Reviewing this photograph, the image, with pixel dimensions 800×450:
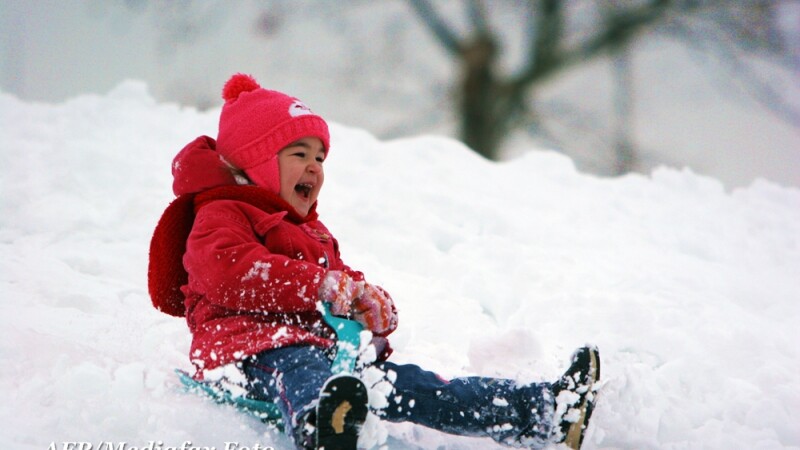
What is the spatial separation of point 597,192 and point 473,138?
4.74m

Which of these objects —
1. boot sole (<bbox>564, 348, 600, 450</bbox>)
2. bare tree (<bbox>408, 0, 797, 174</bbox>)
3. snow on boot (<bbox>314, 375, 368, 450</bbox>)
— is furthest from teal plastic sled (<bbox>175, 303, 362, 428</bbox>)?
bare tree (<bbox>408, 0, 797, 174</bbox>)

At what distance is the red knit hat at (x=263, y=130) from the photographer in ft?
7.95

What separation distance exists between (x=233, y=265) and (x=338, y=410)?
553 mm

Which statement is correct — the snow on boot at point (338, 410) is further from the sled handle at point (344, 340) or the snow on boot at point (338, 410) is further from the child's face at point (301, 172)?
the child's face at point (301, 172)

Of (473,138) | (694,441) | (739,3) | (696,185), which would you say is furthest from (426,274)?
(739,3)

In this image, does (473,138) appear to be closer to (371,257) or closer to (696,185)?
(696,185)

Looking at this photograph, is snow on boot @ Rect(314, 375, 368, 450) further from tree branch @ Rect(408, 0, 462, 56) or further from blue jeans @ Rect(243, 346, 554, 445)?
tree branch @ Rect(408, 0, 462, 56)

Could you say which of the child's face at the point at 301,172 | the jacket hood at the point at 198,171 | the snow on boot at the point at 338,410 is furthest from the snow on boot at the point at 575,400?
the jacket hood at the point at 198,171

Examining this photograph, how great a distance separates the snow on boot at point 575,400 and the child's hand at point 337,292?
1.96 feet

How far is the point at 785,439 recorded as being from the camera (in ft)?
8.11

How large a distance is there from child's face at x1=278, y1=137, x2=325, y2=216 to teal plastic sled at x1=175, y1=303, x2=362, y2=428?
1.49 ft

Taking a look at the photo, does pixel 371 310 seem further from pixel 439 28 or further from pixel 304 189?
pixel 439 28

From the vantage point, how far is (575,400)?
6.97 ft

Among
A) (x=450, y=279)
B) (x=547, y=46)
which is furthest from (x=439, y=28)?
(x=450, y=279)
